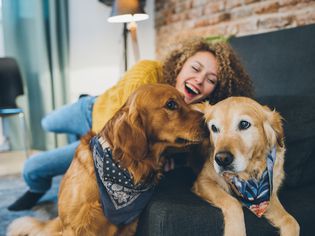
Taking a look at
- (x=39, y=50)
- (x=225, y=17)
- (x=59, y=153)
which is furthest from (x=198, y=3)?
(x=59, y=153)

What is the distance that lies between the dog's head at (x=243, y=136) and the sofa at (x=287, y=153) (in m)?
0.15

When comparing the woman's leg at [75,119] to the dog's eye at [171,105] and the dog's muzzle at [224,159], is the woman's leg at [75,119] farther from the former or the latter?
the dog's muzzle at [224,159]

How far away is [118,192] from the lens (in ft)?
3.96

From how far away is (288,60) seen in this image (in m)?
1.75

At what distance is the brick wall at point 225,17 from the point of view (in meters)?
2.29

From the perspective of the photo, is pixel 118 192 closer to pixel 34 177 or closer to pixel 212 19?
pixel 34 177

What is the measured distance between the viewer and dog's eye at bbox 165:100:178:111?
1298mm

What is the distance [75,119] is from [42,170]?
1.23ft

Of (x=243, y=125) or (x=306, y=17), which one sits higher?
(x=306, y=17)

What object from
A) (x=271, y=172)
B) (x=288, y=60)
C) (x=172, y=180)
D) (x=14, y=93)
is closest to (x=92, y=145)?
(x=172, y=180)

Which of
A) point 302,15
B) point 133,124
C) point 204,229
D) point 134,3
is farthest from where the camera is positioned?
point 134,3

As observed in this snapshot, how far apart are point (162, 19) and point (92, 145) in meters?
2.77

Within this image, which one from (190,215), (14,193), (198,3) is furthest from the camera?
(198,3)

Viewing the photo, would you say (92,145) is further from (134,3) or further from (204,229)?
(134,3)
